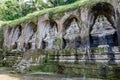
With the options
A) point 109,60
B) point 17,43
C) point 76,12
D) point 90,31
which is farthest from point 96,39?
point 17,43

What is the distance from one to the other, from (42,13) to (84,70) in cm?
1043

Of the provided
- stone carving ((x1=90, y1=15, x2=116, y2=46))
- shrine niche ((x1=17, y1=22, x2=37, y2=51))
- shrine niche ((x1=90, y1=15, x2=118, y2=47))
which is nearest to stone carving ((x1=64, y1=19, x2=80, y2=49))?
shrine niche ((x1=90, y1=15, x2=118, y2=47))

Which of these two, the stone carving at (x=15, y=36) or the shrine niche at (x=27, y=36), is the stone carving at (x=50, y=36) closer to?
the shrine niche at (x=27, y=36)

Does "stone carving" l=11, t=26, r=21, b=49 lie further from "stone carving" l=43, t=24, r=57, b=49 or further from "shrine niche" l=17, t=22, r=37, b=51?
"stone carving" l=43, t=24, r=57, b=49

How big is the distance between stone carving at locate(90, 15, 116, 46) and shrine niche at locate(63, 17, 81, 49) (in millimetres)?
1621

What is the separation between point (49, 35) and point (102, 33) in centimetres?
601

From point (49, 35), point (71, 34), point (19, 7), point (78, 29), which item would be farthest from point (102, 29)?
point (19, 7)

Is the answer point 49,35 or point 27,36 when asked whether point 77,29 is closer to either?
point 49,35

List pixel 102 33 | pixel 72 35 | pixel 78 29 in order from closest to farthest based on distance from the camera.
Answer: pixel 102 33 → pixel 78 29 → pixel 72 35

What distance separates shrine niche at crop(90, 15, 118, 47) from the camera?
14586 millimetres

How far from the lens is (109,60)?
1013 cm

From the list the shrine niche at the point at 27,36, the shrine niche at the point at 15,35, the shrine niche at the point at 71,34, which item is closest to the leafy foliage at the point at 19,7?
the shrine niche at the point at 15,35

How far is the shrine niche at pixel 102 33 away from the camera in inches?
574

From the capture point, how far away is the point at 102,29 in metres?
15.1
